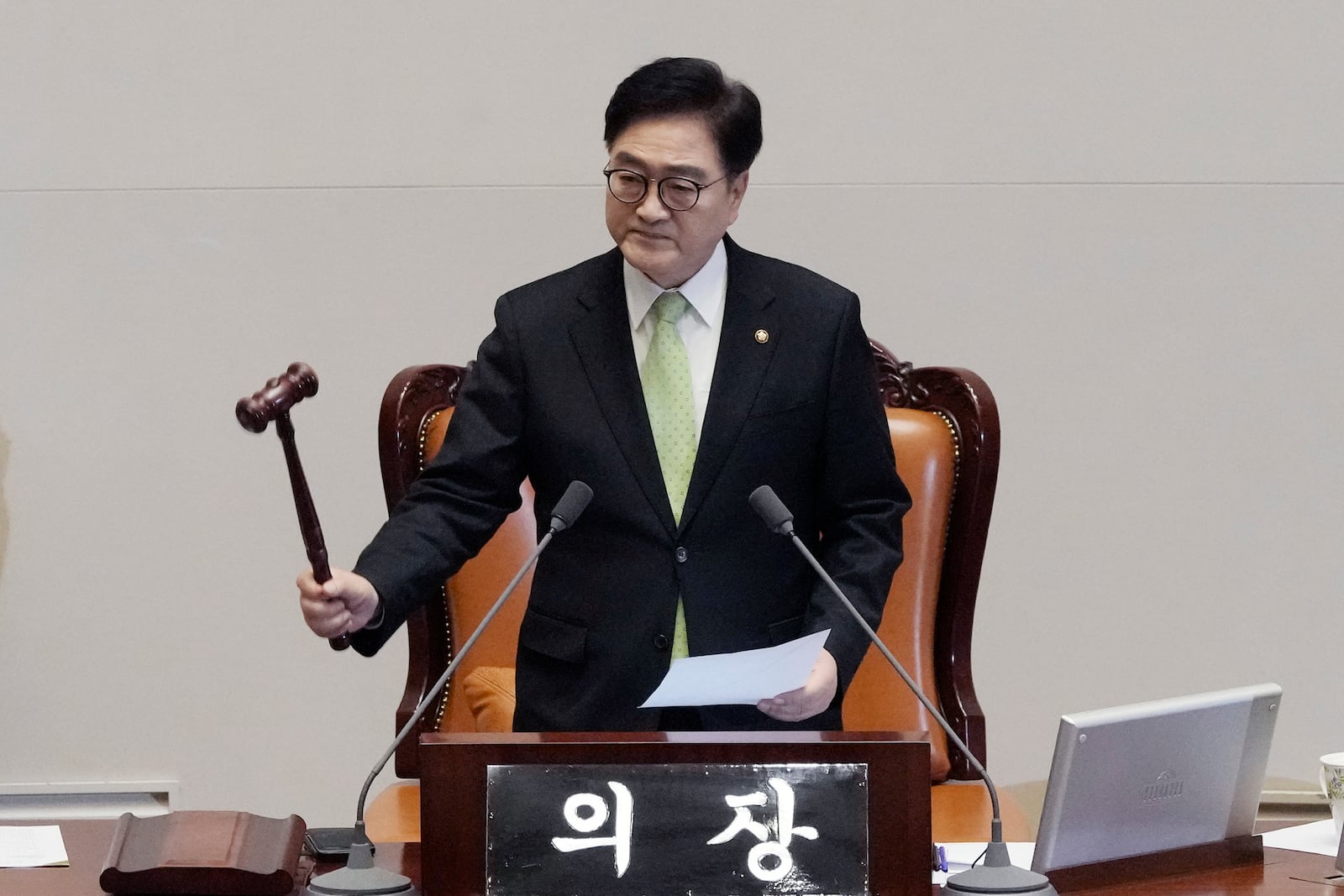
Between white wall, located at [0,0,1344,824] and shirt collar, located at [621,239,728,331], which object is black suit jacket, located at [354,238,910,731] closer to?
Answer: shirt collar, located at [621,239,728,331]

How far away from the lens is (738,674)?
1353 millimetres

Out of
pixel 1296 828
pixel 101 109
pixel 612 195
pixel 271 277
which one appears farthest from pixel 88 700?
pixel 1296 828

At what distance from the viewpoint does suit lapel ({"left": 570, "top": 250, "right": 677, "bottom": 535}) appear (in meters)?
1.86

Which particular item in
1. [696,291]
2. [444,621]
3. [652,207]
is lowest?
[444,621]

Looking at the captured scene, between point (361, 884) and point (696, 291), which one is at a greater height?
point (696, 291)

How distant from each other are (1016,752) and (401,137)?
170cm

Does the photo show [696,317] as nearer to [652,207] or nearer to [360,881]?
[652,207]

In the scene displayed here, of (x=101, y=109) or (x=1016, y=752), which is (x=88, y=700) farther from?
(x=1016, y=752)

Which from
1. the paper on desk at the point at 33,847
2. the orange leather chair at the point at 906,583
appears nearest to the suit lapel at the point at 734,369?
the orange leather chair at the point at 906,583

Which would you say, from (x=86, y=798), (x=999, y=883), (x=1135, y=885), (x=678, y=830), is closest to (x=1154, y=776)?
(x=1135, y=885)

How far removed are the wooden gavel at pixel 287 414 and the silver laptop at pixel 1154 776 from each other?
0.66 metres

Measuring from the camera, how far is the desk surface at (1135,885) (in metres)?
1.39

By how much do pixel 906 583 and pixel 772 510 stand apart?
3.37 feet

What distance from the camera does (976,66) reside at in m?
2.97
